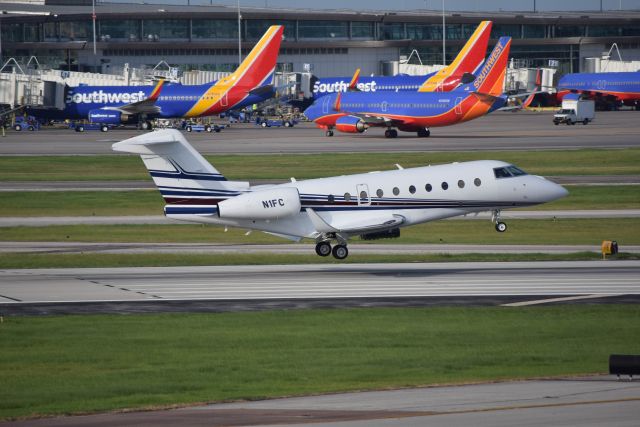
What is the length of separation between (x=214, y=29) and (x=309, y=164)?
10908cm

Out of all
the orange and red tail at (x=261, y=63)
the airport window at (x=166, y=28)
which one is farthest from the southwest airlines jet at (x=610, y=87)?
the airport window at (x=166, y=28)

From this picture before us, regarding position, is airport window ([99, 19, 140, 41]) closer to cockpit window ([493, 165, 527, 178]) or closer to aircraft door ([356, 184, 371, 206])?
cockpit window ([493, 165, 527, 178])

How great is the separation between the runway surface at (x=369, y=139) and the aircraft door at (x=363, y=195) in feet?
169

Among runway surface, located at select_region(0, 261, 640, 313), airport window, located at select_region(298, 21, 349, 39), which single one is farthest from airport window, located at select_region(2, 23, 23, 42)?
runway surface, located at select_region(0, 261, 640, 313)

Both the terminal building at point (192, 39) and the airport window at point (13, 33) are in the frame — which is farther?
the airport window at point (13, 33)

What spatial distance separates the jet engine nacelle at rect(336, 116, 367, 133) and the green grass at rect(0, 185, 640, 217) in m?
44.4

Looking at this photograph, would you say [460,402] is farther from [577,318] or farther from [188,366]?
[577,318]

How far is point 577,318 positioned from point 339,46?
163m

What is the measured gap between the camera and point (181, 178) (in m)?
41.5

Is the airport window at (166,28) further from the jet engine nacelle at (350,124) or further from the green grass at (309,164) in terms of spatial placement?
the green grass at (309,164)

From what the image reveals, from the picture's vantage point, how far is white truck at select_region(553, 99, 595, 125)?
129750 millimetres

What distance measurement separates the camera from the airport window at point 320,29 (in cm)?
19488

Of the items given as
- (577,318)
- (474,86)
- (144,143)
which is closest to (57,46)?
(474,86)

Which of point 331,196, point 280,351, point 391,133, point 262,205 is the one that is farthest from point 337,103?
point 280,351
